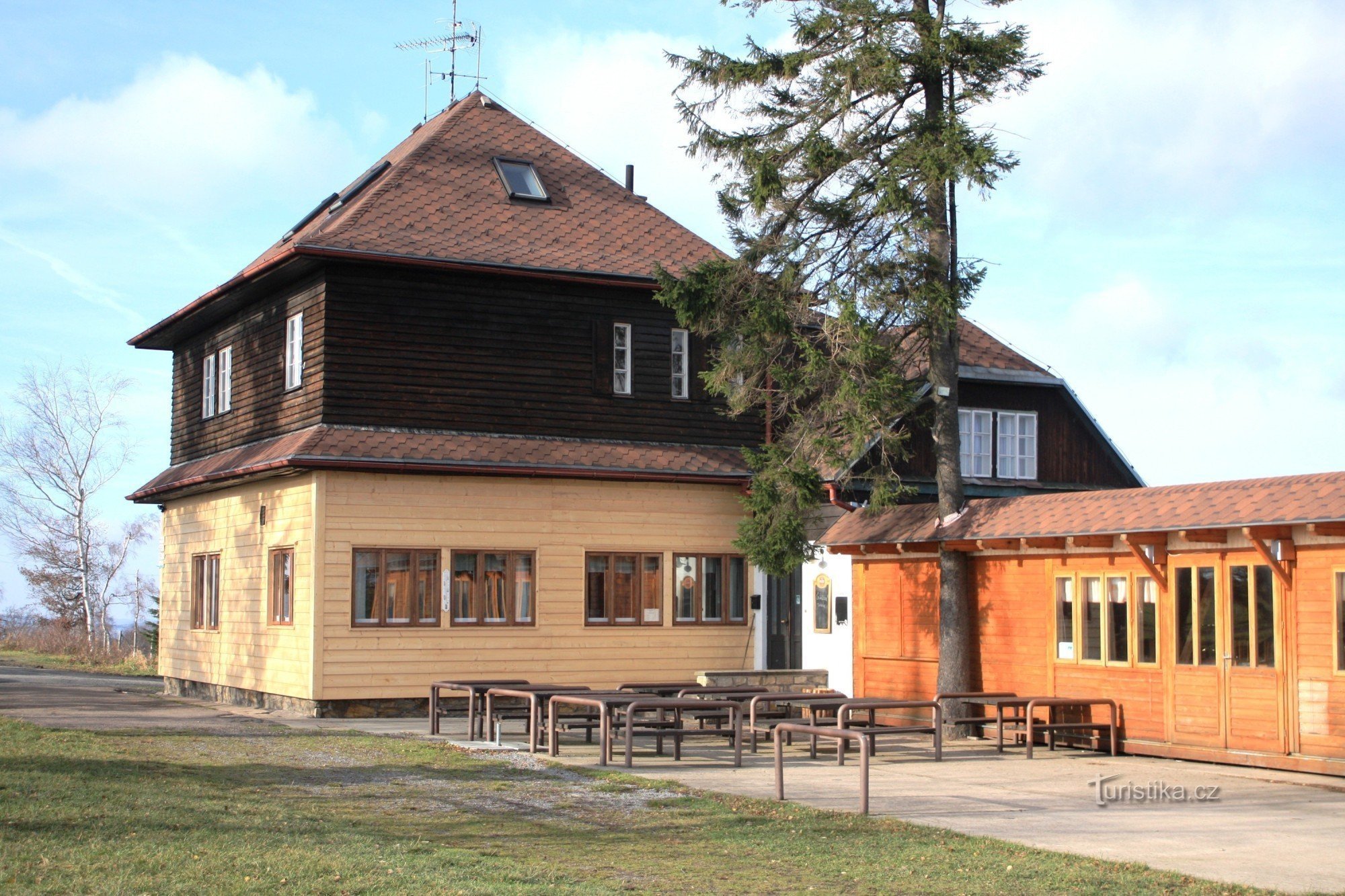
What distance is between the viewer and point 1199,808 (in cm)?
1250

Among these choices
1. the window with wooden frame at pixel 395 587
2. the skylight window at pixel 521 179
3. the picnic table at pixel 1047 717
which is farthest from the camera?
the skylight window at pixel 521 179

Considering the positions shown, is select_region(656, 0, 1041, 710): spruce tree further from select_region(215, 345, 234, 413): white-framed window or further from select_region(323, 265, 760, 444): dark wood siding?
select_region(215, 345, 234, 413): white-framed window

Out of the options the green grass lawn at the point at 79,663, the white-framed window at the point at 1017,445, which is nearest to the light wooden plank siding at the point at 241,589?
the green grass lawn at the point at 79,663

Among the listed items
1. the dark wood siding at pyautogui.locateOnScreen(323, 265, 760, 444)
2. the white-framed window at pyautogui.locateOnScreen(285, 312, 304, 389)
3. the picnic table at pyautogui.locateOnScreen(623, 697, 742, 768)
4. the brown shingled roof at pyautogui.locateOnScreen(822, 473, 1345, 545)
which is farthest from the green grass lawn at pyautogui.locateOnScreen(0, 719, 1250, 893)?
the white-framed window at pyautogui.locateOnScreen(285, 312, 304, 389)

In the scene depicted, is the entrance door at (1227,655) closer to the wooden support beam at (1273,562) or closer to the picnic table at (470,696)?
the wooden support beam at (1273,562)

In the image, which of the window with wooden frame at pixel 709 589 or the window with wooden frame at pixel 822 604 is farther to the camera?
the window with wooden frame at pixel 709 589

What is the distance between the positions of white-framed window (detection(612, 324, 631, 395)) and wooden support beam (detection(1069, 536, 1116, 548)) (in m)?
9.01

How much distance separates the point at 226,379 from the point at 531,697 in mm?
12361

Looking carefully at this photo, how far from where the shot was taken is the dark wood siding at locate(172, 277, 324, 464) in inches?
878

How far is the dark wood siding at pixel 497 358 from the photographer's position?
22.0 meters

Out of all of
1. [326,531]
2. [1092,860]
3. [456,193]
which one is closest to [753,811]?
[1092,860]

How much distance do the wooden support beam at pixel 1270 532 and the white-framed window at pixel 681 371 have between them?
11.5m

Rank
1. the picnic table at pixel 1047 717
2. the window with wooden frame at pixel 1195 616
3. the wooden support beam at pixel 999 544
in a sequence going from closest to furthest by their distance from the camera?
the window with wooden frame at pixel 1195 616 → the picnic table at pixel 1047 717 → the wooden support beam at pixel 999 544

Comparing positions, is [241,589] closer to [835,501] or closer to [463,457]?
[463,457]
